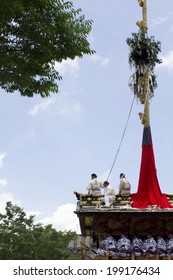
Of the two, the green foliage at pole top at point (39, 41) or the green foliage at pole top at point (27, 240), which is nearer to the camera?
the green foliage at pole top at point (39, 41)

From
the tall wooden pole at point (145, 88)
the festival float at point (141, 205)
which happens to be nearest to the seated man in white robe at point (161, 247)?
the festival float at point (141, 205)

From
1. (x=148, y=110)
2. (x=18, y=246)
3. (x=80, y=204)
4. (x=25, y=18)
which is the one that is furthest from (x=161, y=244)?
(x=18, y=246)

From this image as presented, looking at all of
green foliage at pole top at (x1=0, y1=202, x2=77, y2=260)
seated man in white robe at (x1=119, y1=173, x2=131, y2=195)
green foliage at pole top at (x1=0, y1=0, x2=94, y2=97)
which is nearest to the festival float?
seated man in white robe at (x1=119, y1=173, x2=131, y2=195)

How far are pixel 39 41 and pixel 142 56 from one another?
23.5ft

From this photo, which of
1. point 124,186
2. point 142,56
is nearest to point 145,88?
point 142,56

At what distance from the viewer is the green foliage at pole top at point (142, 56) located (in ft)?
68.6

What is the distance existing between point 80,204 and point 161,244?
313 centimetres

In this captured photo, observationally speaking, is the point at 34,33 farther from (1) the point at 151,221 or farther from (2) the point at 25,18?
(1) the point at 151,221

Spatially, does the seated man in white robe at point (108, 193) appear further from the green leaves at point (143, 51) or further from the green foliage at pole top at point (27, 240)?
the green foliage at pole top at point (27, 240)

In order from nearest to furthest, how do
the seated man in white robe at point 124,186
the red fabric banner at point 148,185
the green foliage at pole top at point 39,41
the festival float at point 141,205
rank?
the green foliage at pole top at point 39,41, the festival float at point 141,205, the red fabric banner at point 148,185, the seated man in white robe at point 124,186

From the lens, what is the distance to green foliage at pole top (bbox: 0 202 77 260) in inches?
1315

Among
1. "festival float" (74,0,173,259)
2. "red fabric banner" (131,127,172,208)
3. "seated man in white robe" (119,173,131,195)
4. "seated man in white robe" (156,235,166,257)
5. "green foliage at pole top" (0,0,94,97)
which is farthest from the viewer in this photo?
"seated man in white robe" (119,173,131,195)

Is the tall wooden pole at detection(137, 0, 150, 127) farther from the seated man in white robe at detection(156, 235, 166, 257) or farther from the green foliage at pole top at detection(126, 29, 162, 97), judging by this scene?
the seated man in white robe at detection(156, 235, 166, 257)

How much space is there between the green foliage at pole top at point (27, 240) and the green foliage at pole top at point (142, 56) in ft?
53.5
